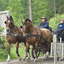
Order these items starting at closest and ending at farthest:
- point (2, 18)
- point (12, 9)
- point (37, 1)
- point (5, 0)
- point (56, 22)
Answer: point (2, 18) → point (56, 22) → point (12, 9) → point (37, 1) → point (5, 0)

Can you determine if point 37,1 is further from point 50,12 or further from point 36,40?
point 36,40

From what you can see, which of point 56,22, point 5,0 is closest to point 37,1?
point 5,0

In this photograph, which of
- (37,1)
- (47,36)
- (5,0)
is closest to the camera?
(47,36)

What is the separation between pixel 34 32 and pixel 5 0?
25986 mm

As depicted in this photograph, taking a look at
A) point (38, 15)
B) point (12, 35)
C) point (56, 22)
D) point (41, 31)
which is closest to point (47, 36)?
point (41, 31)

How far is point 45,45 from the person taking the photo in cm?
1003

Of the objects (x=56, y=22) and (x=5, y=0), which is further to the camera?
(x=5, y=0)

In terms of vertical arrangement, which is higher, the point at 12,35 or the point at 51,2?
the point at 51,2

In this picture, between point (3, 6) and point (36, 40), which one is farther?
point (3, 6)

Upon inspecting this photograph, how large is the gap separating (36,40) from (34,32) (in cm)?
44

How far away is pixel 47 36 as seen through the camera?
9484mm

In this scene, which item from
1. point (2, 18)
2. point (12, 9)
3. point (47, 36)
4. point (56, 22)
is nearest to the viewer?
point (47, 36)

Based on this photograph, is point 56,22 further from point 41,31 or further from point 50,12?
point 50,12

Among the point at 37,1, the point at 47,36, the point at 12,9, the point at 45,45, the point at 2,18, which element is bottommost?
the point at 45,45
